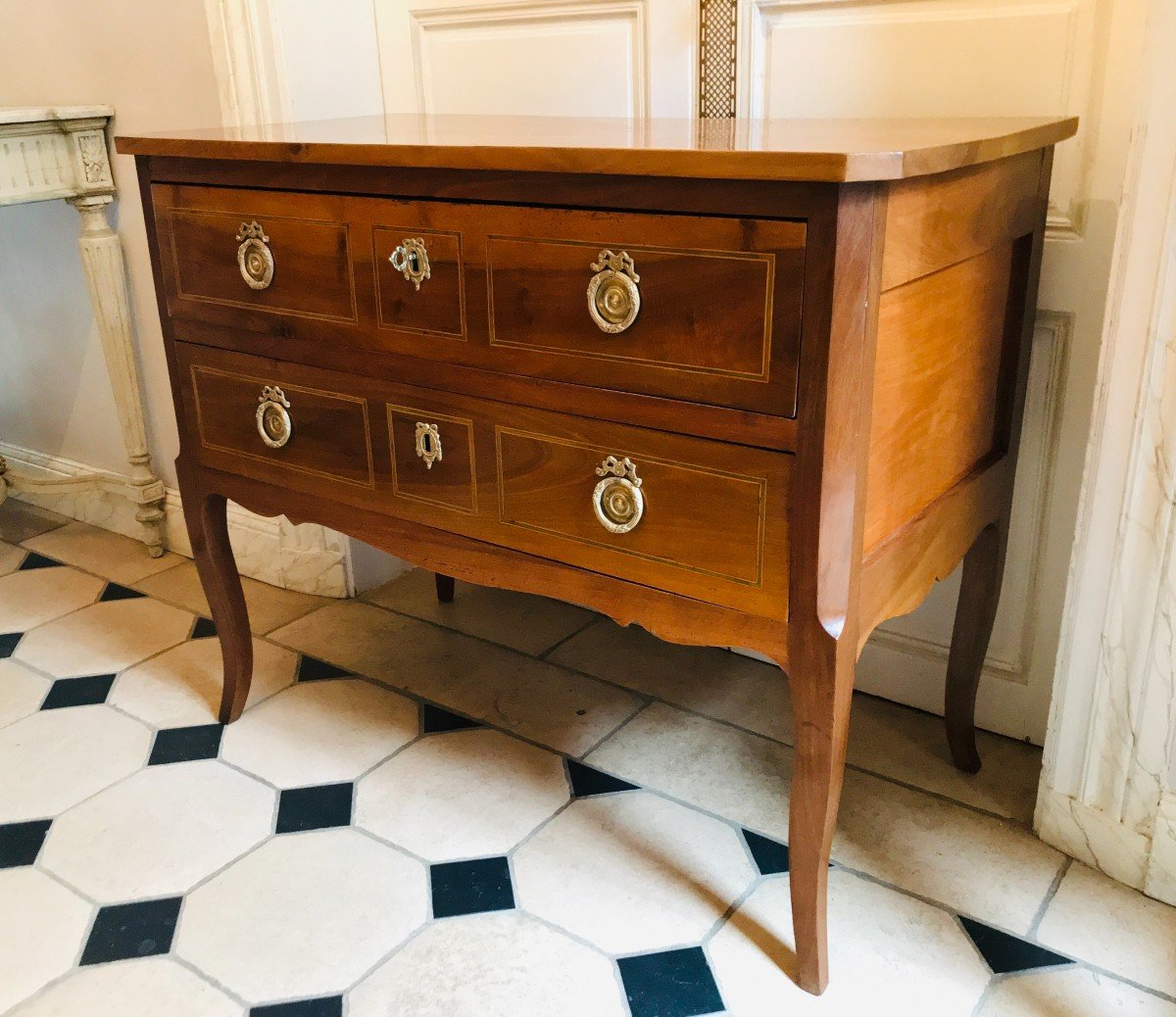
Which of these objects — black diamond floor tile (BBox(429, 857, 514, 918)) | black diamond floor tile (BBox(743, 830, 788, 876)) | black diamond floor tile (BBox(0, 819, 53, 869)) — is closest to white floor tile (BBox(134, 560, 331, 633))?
black diamond floor tile (BBox(0, 819, 53, 869))

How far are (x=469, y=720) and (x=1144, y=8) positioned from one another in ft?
4.37

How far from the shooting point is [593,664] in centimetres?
189

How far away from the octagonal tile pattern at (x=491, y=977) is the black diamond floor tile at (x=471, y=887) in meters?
0.02

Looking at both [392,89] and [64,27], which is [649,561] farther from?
[64,27]

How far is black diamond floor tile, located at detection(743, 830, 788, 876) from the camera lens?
138 centimetres

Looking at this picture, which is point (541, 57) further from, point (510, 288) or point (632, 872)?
point (632, 872)

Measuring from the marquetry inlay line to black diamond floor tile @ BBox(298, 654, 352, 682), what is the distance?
111 centimetres

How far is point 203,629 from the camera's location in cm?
208

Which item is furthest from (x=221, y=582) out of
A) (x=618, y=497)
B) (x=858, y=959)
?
(x=858, y=959)

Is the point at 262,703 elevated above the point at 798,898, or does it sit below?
below

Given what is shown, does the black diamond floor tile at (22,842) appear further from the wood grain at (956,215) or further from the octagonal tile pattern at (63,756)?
the wood grain at (956,215)

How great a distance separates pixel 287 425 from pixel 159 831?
1.96 ft

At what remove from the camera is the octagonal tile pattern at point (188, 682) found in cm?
179

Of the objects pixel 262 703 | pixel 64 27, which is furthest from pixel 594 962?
pixel 64 27
